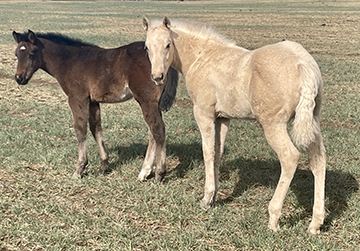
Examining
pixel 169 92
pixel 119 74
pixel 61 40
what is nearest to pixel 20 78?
pixel 61 40

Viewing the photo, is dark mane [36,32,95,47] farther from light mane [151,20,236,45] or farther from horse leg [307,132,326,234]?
horse leg [307,132,326,234]

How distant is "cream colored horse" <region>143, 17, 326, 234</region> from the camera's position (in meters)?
3.93

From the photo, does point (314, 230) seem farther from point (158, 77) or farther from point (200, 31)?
point (200, 31)

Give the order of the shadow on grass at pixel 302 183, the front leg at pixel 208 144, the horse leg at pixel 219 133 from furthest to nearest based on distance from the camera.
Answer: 1. the horse leg at pixel 219 133
2. the shadow on grass at pixel 302 183
3. the front leg at pixel 208 144

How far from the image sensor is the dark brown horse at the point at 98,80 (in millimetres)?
5812

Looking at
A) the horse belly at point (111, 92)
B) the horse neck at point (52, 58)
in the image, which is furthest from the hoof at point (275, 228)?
the horse neck at point (52, 58)

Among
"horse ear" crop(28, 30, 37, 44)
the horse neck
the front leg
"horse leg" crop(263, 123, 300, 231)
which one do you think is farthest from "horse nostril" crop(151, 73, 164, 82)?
"horse ear" crop(28, 30, 37, 44)

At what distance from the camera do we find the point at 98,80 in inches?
238

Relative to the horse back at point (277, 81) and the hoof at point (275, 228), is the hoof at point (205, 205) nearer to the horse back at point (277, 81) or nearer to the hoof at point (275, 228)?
the hoof at point (275, 228)

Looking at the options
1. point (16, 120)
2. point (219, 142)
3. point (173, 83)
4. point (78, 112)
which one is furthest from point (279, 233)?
point (16, 120)

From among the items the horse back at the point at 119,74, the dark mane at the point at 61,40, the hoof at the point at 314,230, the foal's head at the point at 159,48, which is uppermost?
the foal's head at the point at 159,48

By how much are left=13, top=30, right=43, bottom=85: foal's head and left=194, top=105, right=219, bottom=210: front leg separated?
3149 millimetres

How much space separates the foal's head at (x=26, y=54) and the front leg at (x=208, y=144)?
3149 mm

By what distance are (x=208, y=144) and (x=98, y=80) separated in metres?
2.28
